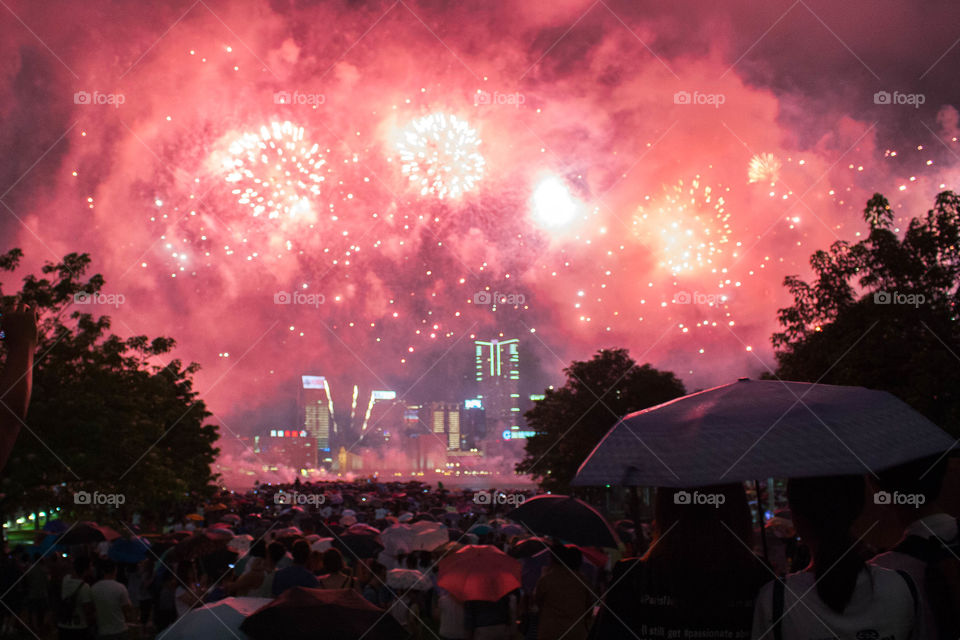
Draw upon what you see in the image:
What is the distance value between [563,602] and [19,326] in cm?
598

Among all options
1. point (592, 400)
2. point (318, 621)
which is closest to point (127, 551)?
point (318, 621)

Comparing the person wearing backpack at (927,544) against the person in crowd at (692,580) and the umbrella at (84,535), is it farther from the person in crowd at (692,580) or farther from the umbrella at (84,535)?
the umbrella at (84,535)

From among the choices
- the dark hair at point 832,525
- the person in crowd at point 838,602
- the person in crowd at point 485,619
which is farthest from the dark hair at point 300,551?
the person in crowd at point 838,602

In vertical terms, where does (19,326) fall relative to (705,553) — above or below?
above

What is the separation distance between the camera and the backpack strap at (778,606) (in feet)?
9.42

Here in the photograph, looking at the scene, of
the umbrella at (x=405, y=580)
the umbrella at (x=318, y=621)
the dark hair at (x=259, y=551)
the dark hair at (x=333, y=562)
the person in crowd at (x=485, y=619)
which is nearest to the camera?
the umbrella at (x=318, y=621)

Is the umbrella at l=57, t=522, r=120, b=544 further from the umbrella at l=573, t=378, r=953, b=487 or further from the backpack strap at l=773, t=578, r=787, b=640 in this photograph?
the backpack strap at l=773, t=578, r=787, b=640

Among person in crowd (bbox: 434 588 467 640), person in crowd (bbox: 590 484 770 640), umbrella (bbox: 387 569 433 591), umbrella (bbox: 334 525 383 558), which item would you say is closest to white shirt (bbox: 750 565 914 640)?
person in crowd (bbox: 590 484 770 640)

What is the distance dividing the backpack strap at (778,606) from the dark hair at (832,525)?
0.14 metres

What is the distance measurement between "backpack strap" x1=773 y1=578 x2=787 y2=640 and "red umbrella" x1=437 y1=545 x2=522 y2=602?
21.1ft

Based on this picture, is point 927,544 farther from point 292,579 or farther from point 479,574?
point 292,579

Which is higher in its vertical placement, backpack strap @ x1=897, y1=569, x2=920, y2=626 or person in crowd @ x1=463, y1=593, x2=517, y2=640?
backpack strap @ x1=897, y1=569, x2=920, y2=626

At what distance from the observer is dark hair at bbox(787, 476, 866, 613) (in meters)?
2.89

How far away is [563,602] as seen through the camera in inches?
287
